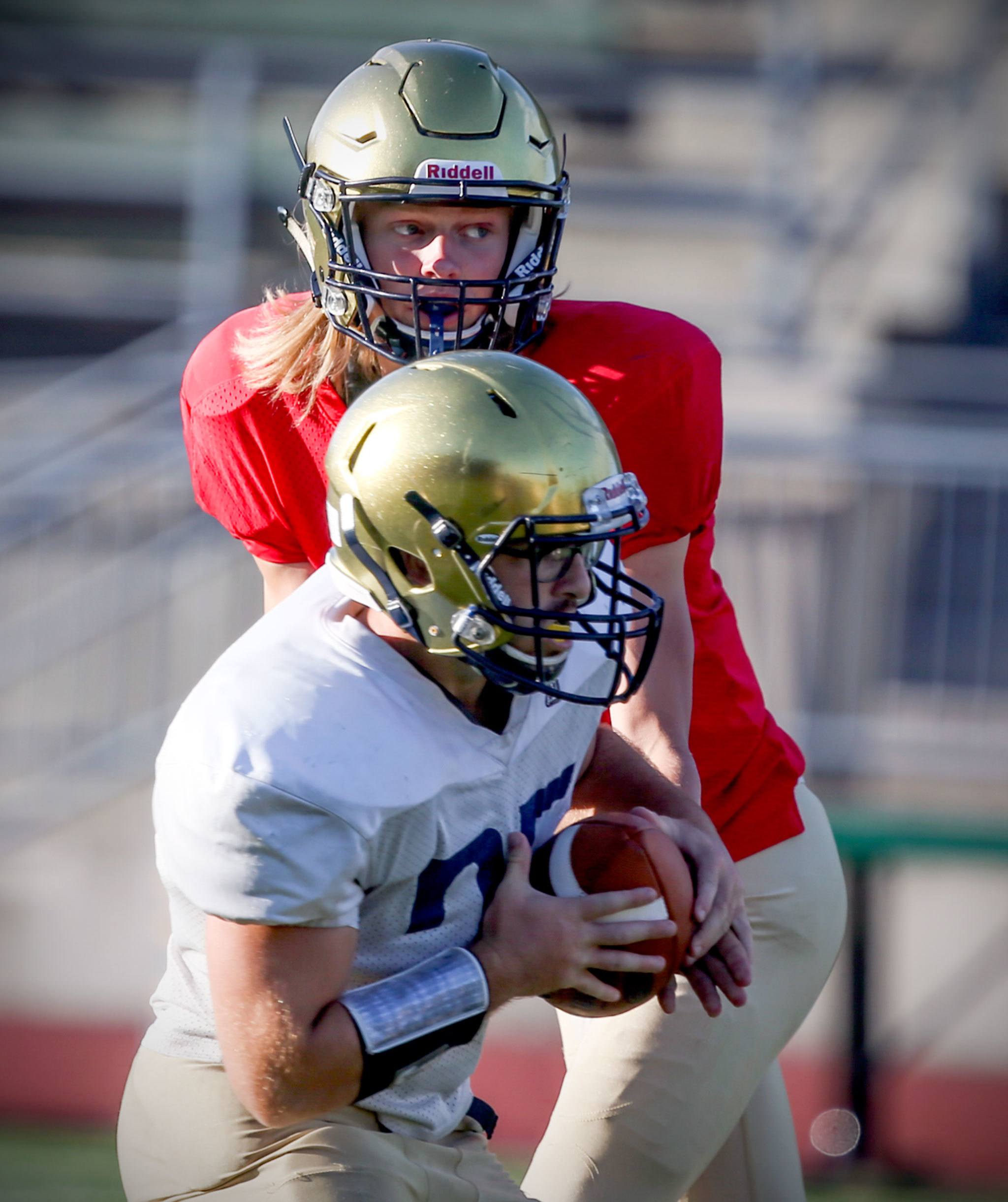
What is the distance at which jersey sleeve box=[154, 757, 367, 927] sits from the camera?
1548 mm

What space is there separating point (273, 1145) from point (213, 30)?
1019cm

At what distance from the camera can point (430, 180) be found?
6.73ft

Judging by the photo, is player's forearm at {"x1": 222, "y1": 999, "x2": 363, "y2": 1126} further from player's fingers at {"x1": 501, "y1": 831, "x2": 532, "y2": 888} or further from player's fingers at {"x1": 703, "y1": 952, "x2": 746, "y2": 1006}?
player's fingers at {"x1": 703, "y1": 952, "x2": 746, "y2": 1006}

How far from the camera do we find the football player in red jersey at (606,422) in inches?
81.4

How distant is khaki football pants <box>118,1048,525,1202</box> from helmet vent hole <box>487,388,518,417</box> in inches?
31.3

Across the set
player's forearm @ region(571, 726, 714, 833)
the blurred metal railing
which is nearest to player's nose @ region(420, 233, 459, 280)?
player's forearm @ region(571, 726, 714, 833)

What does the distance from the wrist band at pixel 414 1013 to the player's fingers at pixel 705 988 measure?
37 cm

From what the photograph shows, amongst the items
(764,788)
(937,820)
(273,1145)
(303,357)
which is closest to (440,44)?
(303,357)

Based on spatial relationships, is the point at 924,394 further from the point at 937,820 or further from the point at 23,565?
the point at 23,565

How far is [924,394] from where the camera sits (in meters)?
7.09

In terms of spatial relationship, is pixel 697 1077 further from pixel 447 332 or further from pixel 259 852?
pixel 447 332

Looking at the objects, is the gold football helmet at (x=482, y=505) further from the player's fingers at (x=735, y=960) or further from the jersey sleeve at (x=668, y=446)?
the player's fingers at (x=735, y=960)

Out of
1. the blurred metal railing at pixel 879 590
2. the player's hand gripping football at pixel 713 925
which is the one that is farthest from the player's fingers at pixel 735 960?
the blurred metal railing at pixel 879 590

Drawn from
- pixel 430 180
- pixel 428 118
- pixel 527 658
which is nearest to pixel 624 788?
pixel 527 658
